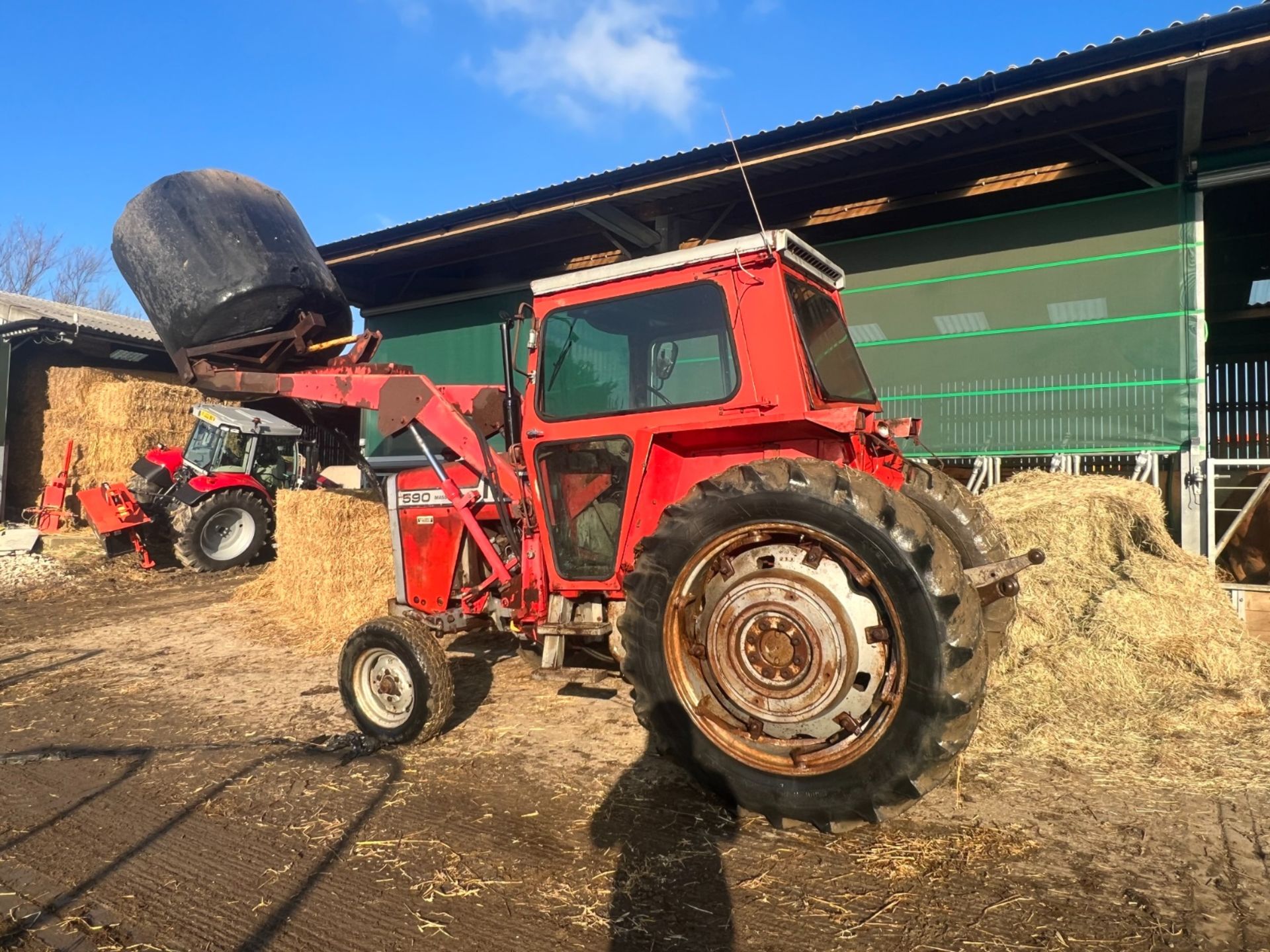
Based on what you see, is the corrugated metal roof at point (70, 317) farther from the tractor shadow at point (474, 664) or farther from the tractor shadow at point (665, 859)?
the tractor shadow at point (665, 859)

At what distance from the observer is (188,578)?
10.4 metres

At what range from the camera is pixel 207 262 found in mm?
4578

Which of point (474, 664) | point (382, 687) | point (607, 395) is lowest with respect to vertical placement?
point (474, 664)

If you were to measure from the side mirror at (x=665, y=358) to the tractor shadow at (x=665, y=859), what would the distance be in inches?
69.6

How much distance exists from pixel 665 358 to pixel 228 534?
30.8ft

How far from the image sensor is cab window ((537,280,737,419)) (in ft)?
11.5

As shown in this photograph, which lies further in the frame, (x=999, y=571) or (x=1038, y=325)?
(x=1038, y=325)

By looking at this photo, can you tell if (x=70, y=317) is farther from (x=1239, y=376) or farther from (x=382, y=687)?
(x=1239, y=376)

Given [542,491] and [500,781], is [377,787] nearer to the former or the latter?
[500,781]

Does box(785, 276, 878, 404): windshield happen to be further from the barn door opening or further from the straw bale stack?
the straw bale stack

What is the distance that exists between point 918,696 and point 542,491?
1.95m

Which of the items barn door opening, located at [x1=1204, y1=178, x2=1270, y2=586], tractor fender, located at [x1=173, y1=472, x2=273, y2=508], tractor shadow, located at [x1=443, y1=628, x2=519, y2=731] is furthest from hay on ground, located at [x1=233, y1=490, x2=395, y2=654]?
barn door opening, located at [x1=1204, y1=178, x2=1270, y2=586]

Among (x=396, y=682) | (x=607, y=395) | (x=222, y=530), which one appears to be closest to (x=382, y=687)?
(x=396, y=682)

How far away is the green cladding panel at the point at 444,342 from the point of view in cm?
1157
